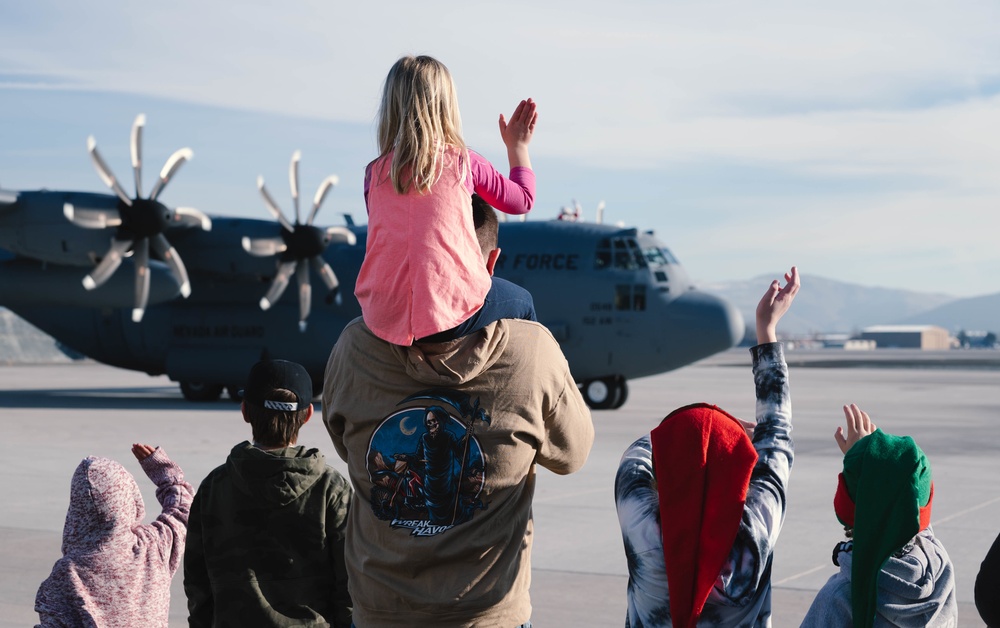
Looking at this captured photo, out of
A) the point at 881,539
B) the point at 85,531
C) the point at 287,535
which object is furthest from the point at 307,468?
the point at 881,539

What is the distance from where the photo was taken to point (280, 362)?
10.9ft

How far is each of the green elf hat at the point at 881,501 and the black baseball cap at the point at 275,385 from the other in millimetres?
1604

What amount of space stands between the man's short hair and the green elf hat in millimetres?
1135

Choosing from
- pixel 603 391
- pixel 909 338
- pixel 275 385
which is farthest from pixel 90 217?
pixel 909 338

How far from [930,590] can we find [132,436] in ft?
44.5

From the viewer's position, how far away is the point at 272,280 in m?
21.5

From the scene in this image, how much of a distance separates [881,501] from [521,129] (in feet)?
4.38

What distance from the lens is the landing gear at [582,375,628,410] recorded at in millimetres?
20156

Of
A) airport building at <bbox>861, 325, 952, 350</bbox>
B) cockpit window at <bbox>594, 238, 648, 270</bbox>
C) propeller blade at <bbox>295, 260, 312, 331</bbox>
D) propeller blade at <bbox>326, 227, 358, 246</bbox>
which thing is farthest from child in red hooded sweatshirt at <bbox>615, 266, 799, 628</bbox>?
airport building at <bbox>861, 325, 952, 350</bbox>

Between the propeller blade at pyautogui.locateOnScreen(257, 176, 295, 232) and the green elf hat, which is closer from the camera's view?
the green elf hat

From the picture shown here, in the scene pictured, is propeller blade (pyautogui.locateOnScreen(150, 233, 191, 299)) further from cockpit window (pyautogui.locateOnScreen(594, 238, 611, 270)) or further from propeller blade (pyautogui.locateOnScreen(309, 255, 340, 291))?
cockpit window (pyautogui.locateOnScreen(594, 238, 611, 270))

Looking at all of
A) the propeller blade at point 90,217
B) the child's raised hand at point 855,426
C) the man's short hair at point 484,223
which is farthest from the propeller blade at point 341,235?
the man's short hair at point 484,223

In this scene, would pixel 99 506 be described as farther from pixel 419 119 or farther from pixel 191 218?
pixel 191 218

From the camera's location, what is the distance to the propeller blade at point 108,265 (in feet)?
60.4
